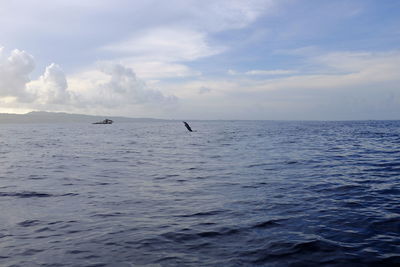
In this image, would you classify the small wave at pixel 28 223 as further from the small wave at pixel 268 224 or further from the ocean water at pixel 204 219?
the small wave at pixel 268 224

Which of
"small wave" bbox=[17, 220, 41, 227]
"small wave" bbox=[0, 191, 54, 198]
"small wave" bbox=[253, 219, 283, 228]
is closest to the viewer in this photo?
"small wave" bbox=[253, 219, 283, 228]

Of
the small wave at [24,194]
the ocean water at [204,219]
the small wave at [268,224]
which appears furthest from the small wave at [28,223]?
the small wave at [268,224]

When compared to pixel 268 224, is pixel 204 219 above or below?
below

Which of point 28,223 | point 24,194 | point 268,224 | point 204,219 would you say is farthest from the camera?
point 24,194

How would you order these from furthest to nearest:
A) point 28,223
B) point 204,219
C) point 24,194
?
point 24,194 → point 204,219 → point 28,223

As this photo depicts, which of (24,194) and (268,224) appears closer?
(268,224)

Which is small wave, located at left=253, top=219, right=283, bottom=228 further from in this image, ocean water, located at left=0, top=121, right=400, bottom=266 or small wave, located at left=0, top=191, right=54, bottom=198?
small wave, located at left=0, top=191, right=54, bottom=198

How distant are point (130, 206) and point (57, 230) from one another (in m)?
3.56

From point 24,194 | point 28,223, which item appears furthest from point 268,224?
point 24,194

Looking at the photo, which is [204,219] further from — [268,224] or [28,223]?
[28,223]

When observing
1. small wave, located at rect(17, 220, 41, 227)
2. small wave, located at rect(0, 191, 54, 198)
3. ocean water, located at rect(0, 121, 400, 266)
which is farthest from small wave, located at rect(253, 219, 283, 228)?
small wave, located at rect(0, 191, 54, 198)

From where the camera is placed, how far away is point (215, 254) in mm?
8695

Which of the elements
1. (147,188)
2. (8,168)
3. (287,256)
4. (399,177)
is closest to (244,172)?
(147,188)

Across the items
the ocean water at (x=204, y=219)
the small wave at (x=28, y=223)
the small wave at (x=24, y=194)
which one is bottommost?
the small wave at (x=24, y=194)
